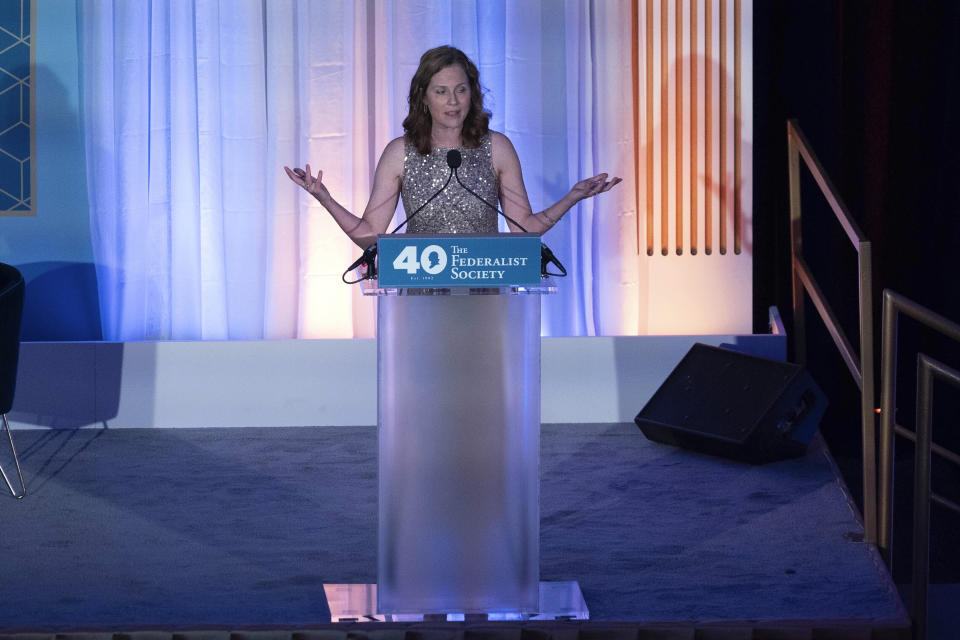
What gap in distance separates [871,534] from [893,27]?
8.49 ft

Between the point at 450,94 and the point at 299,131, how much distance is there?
2.10m

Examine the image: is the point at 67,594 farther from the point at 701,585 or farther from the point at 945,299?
the point at 945,299

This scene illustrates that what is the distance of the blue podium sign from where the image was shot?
2197 mm

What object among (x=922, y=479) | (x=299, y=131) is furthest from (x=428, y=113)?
(x=299, y=131)

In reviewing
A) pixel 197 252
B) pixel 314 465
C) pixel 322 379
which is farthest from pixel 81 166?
pixel 314 465

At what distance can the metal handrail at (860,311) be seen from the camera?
3.06 meters

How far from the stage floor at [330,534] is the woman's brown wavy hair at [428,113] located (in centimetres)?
110

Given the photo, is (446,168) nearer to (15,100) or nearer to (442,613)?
(442,613)

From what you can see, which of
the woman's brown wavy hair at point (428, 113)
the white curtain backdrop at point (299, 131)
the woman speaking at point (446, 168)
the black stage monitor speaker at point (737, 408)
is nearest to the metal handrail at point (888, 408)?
the woman speaking at point (446, 168)

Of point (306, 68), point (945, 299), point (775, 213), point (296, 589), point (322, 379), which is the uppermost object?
point (306, 68)

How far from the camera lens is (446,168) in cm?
312

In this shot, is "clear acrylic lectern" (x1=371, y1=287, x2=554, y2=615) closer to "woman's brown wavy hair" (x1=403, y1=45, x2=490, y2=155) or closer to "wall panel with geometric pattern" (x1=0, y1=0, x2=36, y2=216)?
"woman's brown wavy hair" (x1=403, y1=45, x2=490, y2=155)

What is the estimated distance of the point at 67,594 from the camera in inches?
107

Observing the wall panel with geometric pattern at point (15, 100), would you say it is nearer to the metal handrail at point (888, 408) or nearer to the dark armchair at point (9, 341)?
the dark armchair at point (9, 341)
